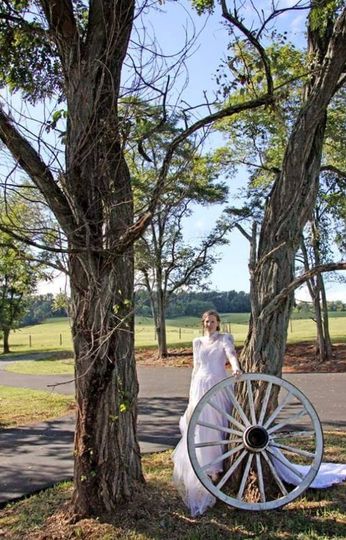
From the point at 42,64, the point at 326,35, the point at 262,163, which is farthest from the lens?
the point at 262,163

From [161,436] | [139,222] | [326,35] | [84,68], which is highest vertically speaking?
[326,35]

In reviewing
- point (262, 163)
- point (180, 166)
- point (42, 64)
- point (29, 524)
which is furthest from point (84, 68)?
point (262, 163)

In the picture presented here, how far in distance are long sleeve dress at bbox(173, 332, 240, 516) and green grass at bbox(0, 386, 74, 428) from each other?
610 centimetres

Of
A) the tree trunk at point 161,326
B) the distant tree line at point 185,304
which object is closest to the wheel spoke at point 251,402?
the distant tree line at point 185,304

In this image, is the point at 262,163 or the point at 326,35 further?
the point at 262,163

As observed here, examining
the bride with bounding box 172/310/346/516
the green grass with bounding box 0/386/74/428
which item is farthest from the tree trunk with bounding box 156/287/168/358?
the bride with bounding box 172/310/346/516

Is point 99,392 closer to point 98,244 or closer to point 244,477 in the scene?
point 98,244

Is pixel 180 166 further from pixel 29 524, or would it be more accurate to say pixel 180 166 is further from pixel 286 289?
pixel 29 524

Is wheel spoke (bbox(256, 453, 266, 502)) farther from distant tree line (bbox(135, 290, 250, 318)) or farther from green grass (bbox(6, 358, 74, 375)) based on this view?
green grass (bbox(6, 358, 74, 375))

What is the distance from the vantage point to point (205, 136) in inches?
184

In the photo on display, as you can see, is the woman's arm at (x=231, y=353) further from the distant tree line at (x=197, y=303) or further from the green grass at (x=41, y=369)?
the green grass at (x=41, y=369)

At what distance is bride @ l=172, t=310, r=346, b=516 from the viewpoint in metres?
5.17

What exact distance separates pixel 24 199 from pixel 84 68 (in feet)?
4.34

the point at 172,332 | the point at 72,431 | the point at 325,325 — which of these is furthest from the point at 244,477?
the point at 172,332
